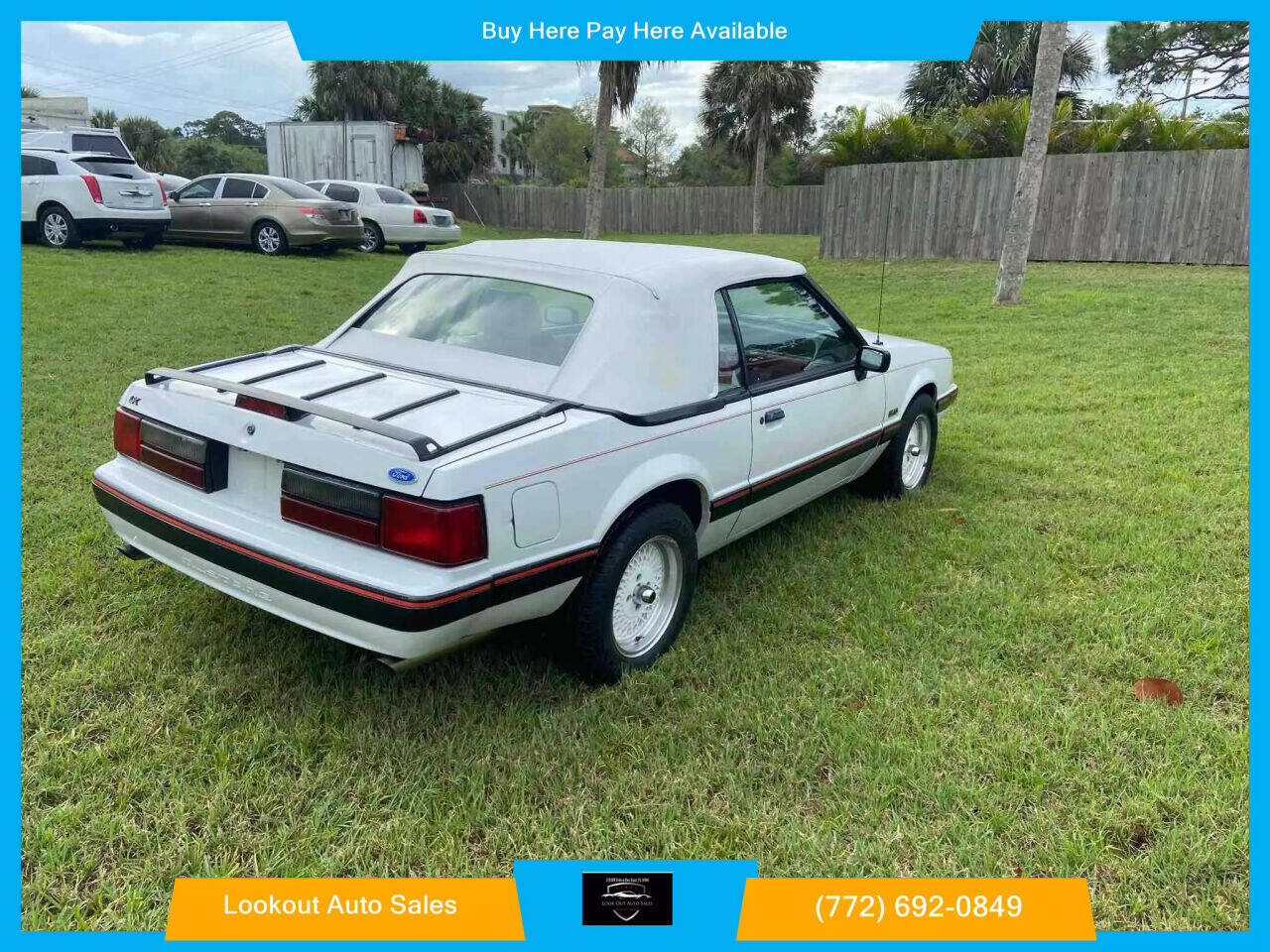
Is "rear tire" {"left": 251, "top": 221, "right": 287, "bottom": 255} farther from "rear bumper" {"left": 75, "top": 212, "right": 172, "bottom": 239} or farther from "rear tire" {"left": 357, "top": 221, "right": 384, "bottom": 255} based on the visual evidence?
"rear tire" {"left": 357, "top": 221, "right": 384, "bottom": 255}

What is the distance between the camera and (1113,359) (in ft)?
30.1

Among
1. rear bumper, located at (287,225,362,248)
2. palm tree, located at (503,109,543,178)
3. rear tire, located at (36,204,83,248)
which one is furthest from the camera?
palm tree, located at (503,109,543,178)

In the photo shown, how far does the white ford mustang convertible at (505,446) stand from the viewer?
2826 millimetres

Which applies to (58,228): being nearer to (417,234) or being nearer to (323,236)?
(323,236)

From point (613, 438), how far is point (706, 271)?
1.06 metres

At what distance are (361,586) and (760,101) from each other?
37335mm

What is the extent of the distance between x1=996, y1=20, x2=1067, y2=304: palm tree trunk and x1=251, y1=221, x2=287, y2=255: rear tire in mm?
11388

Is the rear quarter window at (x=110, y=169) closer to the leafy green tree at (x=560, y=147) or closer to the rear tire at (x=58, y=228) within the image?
the rear tire at (x=58, y=228)

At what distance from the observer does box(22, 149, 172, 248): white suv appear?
13.4 meters

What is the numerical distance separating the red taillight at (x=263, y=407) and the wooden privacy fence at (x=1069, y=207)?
14.1 metres

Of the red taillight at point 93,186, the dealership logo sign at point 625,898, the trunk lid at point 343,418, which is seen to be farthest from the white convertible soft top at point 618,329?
the red taillight at point 93,186

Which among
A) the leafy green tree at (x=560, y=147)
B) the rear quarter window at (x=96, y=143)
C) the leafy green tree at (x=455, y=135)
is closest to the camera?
the rear quarter window at (x=96, y=143)

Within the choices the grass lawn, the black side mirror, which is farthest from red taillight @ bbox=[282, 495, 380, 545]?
the black side mirror

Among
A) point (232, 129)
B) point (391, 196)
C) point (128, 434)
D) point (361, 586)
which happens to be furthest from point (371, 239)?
A: point (232, 129)
